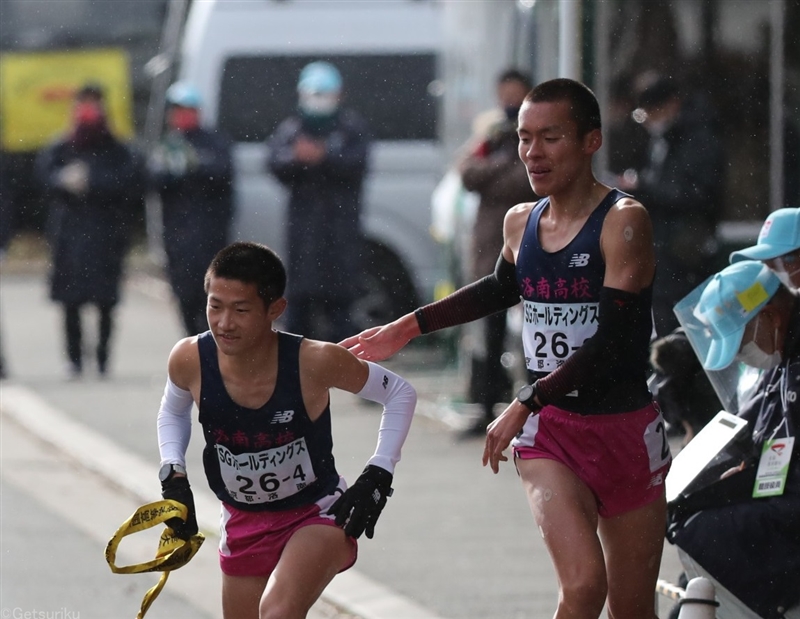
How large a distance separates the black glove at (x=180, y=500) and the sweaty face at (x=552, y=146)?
47.2 inches

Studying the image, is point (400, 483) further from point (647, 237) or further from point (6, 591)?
point (647, 237)

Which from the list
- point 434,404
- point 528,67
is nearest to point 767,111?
point 528,67

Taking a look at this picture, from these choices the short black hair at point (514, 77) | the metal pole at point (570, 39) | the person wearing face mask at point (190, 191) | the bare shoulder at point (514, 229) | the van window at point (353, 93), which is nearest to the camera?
the bare shoulder at point (514, 229)

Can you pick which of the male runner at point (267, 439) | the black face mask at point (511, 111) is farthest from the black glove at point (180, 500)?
the black face mask at point (511, 111)

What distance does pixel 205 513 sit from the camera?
7195 millimetres

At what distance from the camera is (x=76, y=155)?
11695 mm

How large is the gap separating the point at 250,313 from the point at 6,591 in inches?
93.9

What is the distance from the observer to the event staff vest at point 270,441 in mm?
4121

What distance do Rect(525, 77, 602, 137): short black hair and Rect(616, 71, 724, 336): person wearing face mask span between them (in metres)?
3.95

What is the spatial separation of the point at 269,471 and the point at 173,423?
1.05 feet

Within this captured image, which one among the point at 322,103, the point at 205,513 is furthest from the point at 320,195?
the point at 205,513

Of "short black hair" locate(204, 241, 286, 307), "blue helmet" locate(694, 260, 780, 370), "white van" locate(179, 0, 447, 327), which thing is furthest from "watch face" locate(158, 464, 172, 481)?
"white van" locate(179, 0, 447, 327)

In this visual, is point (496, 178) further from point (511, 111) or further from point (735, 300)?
point (735, 300)

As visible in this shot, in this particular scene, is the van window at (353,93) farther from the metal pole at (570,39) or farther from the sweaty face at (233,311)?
the sweaty face at (233,311)
